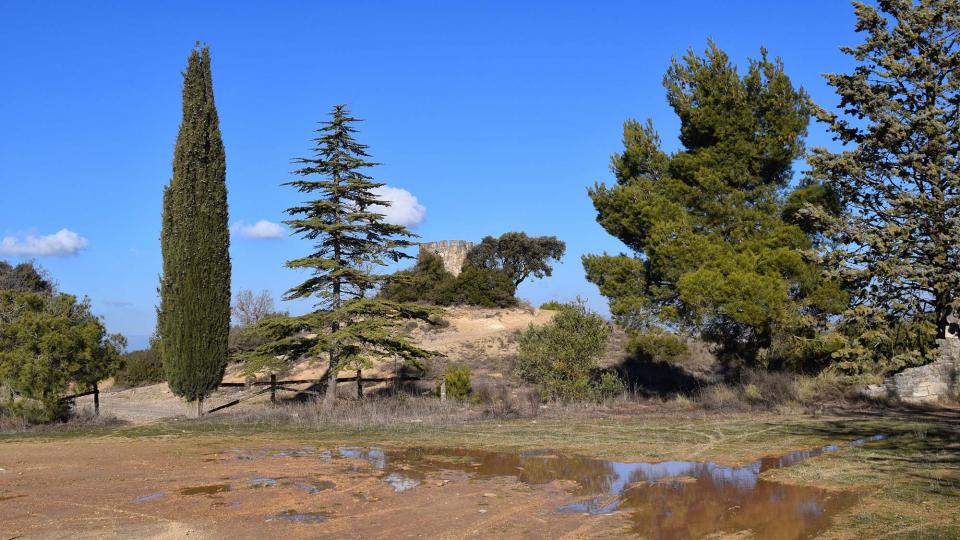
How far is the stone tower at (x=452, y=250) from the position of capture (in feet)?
187

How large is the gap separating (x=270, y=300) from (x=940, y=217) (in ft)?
126

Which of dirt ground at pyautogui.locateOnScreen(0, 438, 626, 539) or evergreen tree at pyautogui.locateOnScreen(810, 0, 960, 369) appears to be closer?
dirt ground at pyautogui.locateOnScreen(0, 438, 626, 539)

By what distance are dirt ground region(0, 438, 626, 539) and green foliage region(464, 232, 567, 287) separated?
4163 cm

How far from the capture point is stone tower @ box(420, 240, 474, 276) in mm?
57031

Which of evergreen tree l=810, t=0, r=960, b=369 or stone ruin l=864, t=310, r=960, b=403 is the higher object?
evergreen tree l=810, t=0, r=960, b=369

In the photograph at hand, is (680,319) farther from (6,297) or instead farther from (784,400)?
(6,297)

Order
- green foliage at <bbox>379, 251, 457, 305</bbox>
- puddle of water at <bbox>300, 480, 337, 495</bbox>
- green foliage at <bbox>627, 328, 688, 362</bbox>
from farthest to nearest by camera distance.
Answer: green foliage at <bbox>379, 251, 457, 305</bbox> < green foliage at <bbox>627, 328, 688, 362</bbox> < puddle of water at <bbox>300, 480, 337, 495</bbox>

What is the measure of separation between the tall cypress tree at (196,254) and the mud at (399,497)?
24.4ft

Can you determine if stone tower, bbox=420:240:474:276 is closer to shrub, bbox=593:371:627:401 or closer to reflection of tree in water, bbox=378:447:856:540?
shrub, bbox=593:371:627:401

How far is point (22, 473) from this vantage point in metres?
12.4

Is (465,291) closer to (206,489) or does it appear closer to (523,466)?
(523,466)

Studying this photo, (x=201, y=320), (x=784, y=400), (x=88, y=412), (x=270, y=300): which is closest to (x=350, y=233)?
(x=201, y=320)

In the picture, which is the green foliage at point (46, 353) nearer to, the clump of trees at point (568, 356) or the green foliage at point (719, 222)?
the clump of trees at point (568, 356)

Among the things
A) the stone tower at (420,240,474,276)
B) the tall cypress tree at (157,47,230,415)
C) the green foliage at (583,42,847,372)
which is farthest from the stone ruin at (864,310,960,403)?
the stone tower at (420,240,474,276)
